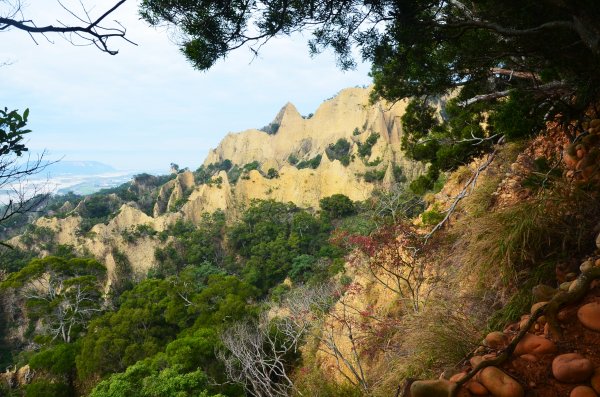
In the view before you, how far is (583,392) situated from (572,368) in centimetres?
10

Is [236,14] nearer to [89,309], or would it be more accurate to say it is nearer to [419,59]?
[419,59]

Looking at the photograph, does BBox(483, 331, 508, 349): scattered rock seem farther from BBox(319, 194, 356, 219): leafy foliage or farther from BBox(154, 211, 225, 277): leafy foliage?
BBox(319, 194, 356, 219): leafy foliage

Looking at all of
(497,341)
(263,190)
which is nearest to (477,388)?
(497,341)

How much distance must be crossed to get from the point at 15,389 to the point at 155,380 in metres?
13.2

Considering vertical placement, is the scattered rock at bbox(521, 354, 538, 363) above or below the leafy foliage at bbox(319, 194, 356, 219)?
above

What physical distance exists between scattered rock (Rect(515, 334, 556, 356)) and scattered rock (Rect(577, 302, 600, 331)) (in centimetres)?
21

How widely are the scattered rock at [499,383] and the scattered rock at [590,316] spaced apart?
524 millimetres

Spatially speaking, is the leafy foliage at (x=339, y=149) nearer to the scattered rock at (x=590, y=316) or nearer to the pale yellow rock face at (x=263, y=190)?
the pale yellow rock face at (x=263, y=190)

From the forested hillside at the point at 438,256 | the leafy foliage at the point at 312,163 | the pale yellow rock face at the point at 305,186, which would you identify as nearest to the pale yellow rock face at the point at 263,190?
the pale yellow rock face at the point at 305,186

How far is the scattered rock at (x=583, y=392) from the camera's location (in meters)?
1.60

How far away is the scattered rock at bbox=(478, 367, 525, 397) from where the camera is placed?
1700mm

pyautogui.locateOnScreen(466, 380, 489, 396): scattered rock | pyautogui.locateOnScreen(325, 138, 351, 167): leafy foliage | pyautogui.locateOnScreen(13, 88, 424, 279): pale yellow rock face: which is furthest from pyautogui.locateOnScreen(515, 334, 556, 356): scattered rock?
pyautogui.locateOnScreen(325, 138, 351, 167): leafy foliage

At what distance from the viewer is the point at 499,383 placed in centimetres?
174

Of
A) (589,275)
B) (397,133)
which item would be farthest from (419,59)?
(397,133)
